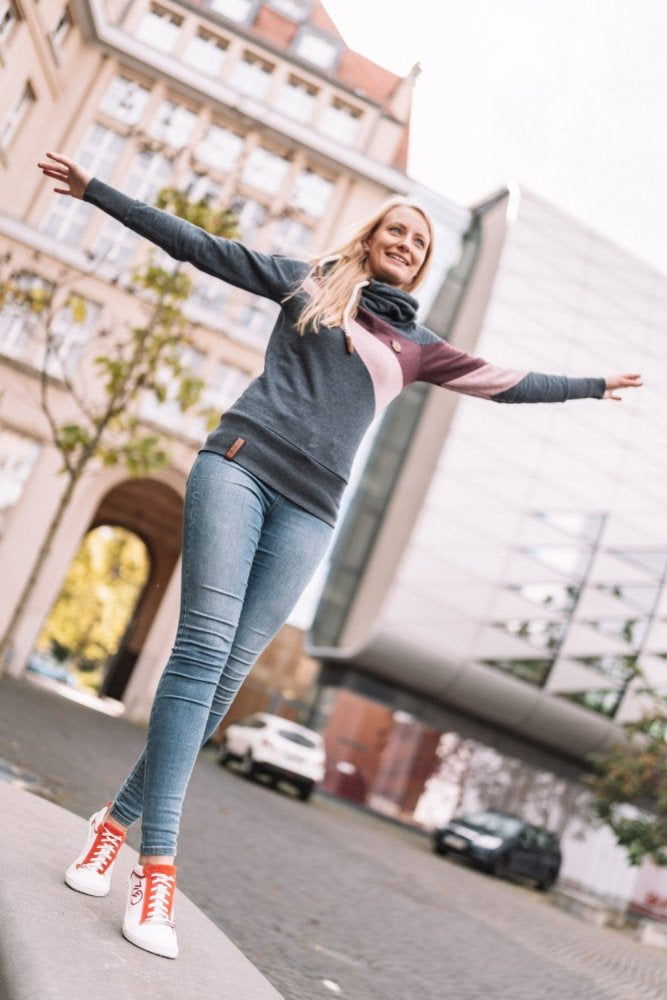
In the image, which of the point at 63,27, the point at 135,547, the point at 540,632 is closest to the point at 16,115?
the point at 63,27

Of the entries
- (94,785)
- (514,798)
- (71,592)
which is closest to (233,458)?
(94,785)

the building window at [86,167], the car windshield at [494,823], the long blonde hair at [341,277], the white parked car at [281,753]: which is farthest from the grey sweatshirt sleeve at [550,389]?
the building window at [86,167]

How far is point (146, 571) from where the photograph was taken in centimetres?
3491

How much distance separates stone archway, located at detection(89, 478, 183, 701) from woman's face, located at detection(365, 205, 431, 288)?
1010 inches

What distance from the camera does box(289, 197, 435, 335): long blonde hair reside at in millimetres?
2752

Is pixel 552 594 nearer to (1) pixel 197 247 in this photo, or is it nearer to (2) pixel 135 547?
(2) pixel 135 547

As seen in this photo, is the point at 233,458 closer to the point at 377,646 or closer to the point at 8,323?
the point at 8,323

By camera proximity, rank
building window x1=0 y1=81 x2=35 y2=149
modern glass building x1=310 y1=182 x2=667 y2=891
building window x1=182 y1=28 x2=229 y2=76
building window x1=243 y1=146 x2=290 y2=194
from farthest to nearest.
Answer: modern glass building x1=310 y1=182 x2=667 y2=891, building window x1=182 y1=28 x2=229 y2=76, building window x1=243 y1=146 x2=290 y2=194, building window x1=0 y1=81 x2=35 y2=149

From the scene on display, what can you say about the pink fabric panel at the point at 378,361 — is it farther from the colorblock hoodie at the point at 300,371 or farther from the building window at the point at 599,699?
the building window at the point at 599,699

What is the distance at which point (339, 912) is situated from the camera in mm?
6238

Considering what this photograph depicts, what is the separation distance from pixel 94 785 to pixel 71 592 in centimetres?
3022

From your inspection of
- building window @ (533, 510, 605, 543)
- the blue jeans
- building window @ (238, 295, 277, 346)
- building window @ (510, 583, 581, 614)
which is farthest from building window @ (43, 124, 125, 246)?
the blue jeans

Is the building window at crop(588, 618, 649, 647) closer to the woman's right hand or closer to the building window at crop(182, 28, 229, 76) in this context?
the building window at crop(182, 28, 229, 76)

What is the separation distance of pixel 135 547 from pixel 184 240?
109 feet
